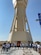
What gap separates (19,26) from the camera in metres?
38.1

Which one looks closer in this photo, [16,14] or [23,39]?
[23,39]

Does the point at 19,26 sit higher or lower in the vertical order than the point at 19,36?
higher

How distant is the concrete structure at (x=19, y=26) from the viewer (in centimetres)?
3641

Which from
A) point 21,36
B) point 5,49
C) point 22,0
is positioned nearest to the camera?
point 5,49

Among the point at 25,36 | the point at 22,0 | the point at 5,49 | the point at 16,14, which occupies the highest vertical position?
the point at 22,0

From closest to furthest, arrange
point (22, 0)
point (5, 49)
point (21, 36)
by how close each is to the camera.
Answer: point (5, 49) < point (21, 36) < point (22, 0)

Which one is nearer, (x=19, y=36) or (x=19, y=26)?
(x=19, y=36)

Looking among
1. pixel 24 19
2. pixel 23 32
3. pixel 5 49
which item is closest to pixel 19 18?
pixel 24 19

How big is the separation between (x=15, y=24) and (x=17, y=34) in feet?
13.9

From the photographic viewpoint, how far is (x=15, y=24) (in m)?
39.9

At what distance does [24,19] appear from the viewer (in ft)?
129

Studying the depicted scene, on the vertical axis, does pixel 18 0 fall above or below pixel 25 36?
above

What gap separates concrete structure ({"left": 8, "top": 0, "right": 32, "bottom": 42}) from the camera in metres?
36.4

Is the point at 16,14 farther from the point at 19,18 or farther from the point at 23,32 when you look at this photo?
the point at 23,32
